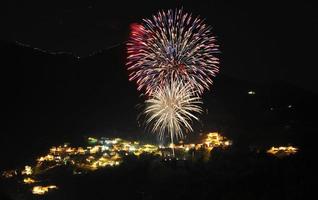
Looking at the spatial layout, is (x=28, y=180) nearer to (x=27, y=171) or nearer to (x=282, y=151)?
(x=27, y=171)

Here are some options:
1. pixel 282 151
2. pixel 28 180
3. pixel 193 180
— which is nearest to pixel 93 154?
pixel 28 180

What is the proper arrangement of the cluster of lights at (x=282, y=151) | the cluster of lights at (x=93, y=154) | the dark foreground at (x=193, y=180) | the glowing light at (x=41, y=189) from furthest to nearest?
the cluster of lights at (x=282, y=151)
the cluster of lights at (x=93, y=154)
the glowing light at (x=41, y=189)
the dark foreground at (x=193, y=180)

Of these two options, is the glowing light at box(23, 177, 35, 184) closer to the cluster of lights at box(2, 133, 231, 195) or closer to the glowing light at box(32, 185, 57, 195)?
the cluster of lights at box(2, 133, 231, 195)

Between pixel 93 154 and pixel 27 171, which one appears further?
pixel 93 154

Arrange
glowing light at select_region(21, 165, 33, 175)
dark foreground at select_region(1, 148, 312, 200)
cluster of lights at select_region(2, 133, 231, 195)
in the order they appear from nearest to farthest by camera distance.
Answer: dark foreground at select_region(1, 148, 312, 200) < cluster of lights at select_region(2, 133, 231, 195) < glowing light at select_region(21, 165, 33, 175)

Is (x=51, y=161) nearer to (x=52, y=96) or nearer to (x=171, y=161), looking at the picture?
(x=171, y=161)

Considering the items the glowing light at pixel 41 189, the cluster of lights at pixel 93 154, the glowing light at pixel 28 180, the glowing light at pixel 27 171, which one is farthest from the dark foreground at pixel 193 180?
the glowing light at pixel 27 171

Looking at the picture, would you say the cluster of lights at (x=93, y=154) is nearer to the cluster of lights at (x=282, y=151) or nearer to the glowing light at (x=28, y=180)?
the glowing light at (x=28, y=180)

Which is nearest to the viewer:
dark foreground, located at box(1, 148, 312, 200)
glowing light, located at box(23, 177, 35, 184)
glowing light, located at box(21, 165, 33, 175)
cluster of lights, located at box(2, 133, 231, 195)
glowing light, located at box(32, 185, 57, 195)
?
dark foreground, located at box(1, 148, 312, 200)

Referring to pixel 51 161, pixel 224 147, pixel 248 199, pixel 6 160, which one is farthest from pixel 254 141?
pixel 6 160

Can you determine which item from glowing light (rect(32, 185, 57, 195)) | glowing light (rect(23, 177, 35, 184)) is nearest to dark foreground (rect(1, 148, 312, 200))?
glowing light (rect(32, 185, 57, 195))

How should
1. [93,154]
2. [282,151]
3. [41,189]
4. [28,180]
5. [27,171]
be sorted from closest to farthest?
[41,189]
[28,180]
[27,171]
[282,151]
[93,154]

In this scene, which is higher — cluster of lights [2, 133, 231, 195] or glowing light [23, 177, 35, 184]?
cluster of lights [2, 133, 231, 195]
